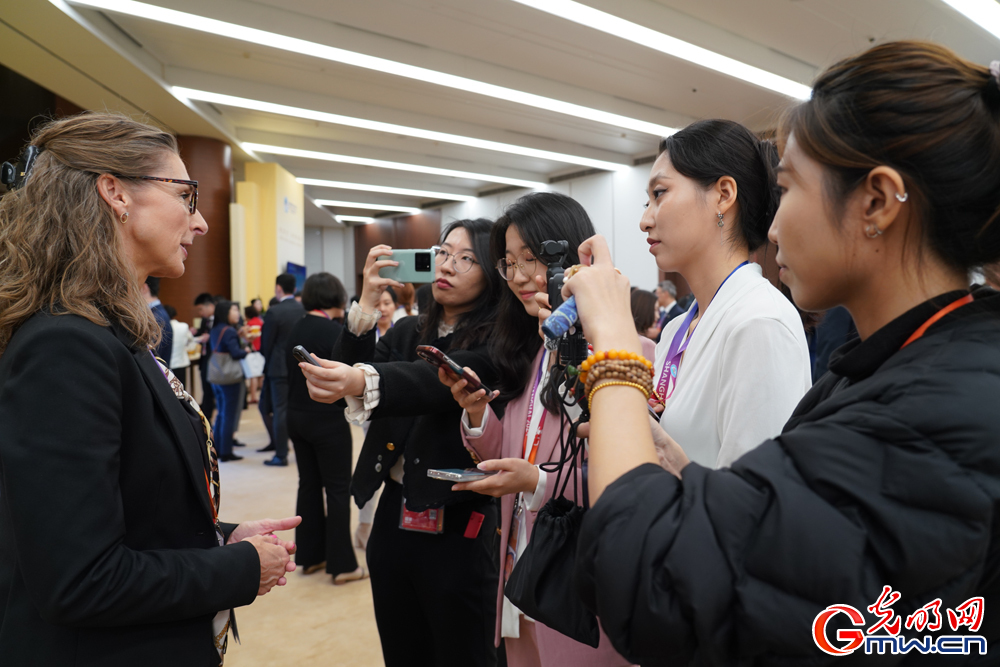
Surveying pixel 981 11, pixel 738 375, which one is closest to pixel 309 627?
pixel 738 375

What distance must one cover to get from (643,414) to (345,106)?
31.0ft

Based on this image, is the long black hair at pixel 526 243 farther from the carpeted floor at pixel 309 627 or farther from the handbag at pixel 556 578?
the carpeted floor at pixel 309 627

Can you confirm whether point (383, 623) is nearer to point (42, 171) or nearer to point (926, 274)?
A: point (42, 171)

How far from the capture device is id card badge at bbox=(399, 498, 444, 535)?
1.82 m

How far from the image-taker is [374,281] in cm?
216

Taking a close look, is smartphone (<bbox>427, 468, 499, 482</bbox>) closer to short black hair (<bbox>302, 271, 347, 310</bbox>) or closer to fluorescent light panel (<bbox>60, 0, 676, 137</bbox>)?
short black hair (<bbox>302, 271, 347, 310</bbox>)

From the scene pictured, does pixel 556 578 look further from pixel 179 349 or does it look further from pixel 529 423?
pixel 179 349

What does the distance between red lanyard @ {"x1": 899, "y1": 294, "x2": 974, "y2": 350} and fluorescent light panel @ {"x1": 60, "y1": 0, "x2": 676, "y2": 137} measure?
6.99m

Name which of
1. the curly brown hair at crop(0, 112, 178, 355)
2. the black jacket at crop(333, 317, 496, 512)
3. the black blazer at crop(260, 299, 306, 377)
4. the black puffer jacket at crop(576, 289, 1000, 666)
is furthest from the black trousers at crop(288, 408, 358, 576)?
the black puffer jacket at crop(576, 289, 1000, 666)

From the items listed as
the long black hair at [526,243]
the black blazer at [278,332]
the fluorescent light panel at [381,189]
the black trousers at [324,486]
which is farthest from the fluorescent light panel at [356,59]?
the fluorescent light panel at [381,189]

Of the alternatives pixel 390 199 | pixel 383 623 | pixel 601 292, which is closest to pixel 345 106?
pixel 390 199

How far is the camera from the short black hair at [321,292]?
4.14 metres

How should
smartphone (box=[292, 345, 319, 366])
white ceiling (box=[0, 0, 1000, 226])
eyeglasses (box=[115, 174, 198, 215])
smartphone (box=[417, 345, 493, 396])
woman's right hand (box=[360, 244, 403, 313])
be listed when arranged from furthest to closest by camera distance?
white ceiling (box=[0, 0, 1000, 226])
woman's right hand (box=[360, 244, 403, 313])
smartphone (box=[292, 345, 319, 366])
smartphone (box=[417, 345, 493, 396])
eyeglasses (box=[115, 174, 198, 215])
